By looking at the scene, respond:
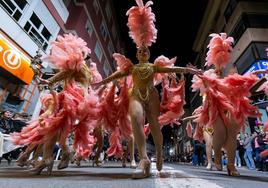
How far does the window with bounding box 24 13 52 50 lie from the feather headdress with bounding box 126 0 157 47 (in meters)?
11.6

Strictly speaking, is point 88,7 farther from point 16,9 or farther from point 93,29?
point 16,9

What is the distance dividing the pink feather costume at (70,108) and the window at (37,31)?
11.2 m

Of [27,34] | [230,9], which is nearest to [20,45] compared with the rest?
[27,34]

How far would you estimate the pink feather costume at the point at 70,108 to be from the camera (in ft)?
12.5

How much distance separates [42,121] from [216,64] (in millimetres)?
3651

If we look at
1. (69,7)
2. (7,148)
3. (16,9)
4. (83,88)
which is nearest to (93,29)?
(69,7)

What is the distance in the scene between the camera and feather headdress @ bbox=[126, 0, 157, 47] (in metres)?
4.15

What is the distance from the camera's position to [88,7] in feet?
73.9

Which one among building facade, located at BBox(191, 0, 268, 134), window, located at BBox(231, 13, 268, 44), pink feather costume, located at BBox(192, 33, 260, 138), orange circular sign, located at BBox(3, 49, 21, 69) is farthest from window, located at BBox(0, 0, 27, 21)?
window, located at BBox(231, 13, 268, 44)

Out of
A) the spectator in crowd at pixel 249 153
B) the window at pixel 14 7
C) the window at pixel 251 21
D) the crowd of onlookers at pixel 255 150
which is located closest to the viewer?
the crowd of onlookers at pixel 255 150

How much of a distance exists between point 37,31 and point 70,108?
41.3ft

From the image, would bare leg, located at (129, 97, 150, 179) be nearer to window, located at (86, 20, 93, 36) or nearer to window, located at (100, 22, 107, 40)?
window, located at (86, 20, 93, 36)

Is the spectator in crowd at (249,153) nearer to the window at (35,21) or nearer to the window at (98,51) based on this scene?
the window at (35,21)

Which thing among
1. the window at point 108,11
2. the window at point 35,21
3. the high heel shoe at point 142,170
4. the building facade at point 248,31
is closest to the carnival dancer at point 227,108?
the high heel shoe at point 142,170
